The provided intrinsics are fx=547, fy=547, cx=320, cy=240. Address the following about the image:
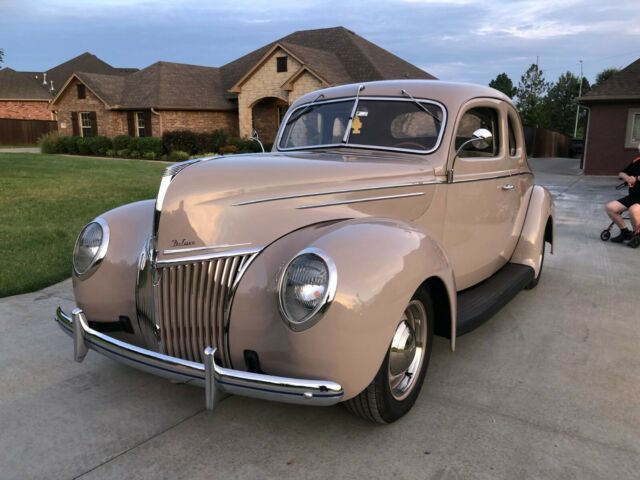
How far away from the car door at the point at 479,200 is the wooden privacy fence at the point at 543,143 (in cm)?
2178

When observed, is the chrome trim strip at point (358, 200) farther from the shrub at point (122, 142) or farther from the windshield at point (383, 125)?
the shrub at point (122, 142)

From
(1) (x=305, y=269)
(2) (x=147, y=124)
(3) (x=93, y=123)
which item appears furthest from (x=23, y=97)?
(1) (x=305, y=269)

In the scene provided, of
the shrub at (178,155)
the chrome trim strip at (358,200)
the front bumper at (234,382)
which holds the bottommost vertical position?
the shrub at (178,155)

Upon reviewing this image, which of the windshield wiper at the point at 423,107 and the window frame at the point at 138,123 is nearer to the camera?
the windshield wiper at the point at 423,107

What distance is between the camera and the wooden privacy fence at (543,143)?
2722 cm

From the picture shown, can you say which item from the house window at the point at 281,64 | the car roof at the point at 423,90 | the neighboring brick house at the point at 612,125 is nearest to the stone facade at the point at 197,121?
the house window at the point at 281,64

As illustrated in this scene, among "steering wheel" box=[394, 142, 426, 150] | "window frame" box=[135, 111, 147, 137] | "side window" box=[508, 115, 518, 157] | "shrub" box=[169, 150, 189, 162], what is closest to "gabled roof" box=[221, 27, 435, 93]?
"window frame" box=[135, 111, 147, 137]

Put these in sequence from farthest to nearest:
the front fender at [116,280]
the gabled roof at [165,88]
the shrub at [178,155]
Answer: the gabled roof at [165,88] < the shrub at [178,155] < the front fender at [116,280]

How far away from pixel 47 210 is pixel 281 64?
62.9ft

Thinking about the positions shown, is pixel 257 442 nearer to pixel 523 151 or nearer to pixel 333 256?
pixel 333 256

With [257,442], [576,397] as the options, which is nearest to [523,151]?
[576,397]

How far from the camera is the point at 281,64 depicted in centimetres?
2608

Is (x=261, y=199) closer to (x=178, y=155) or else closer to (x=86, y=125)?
(x=178, y=155)

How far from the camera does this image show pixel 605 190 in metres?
14.1
